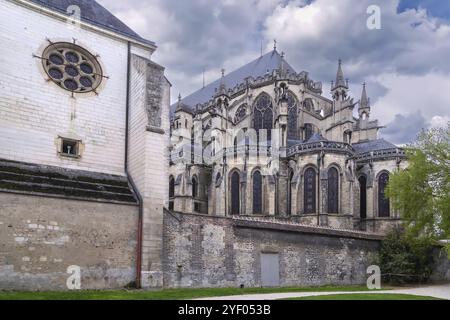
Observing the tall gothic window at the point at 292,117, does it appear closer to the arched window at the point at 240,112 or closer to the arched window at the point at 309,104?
the arched window at the point at 309,104

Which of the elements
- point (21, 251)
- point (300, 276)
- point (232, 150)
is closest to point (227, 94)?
point (232, 150)

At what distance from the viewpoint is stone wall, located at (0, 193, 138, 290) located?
14.6 metres

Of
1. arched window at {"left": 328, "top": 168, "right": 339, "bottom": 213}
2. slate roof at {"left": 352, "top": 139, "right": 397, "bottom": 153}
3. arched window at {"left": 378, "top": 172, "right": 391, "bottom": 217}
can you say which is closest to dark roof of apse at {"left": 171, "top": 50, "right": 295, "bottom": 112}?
slate roof at {"left": 352, "top": 139, "right": 397, "bottom": 153}

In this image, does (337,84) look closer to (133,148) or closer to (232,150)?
(232,150)

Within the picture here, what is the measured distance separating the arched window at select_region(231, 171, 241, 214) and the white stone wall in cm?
1982

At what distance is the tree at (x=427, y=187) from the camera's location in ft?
78.4

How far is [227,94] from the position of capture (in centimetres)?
4897

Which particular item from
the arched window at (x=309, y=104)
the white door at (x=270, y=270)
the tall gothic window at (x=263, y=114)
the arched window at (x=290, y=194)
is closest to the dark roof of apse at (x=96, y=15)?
the white door at (x=270, y=270)

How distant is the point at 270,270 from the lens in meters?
21.0

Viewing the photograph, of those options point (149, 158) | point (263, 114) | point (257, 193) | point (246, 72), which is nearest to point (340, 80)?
point (263, 114)

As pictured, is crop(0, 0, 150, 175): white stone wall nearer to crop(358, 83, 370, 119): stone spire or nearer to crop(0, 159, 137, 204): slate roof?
crop(0, 159, 137, 204): slate roof

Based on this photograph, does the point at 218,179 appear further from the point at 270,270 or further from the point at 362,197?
the point at 270,270

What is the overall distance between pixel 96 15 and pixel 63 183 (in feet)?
26.3

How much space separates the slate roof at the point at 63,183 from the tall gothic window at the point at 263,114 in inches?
1163
